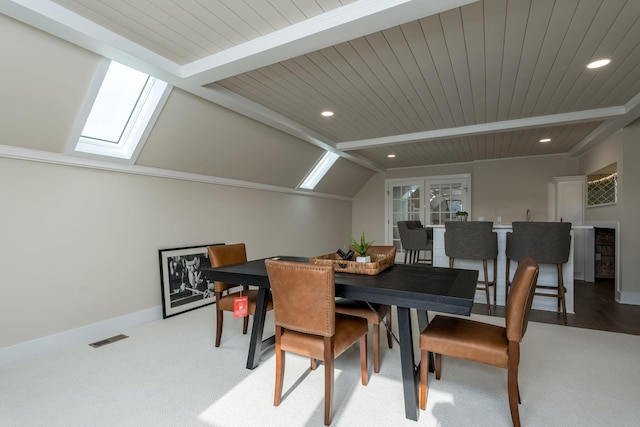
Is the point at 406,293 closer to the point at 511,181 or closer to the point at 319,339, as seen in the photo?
the point at 319,339

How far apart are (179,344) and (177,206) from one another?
161 cm

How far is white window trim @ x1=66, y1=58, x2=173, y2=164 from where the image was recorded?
2604 mm

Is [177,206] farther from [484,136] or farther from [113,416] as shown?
[484,136]

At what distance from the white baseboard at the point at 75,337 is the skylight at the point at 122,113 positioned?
1612mm

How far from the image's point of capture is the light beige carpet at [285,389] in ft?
5.75

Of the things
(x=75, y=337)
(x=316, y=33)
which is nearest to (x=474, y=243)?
(x=316, y=33)

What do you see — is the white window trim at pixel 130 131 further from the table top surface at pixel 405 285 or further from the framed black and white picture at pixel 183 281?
the table top surface at pixel 405 285

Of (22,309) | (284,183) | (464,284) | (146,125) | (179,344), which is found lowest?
(179,344)

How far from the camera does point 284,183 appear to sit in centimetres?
524

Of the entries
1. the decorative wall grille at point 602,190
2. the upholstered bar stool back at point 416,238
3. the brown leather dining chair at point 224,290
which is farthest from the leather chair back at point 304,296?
the decorative wall grille at point 602,190

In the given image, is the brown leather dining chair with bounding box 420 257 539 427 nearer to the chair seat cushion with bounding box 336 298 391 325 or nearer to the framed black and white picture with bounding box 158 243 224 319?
the chair seat cushion with bounding box 336 298 391 325

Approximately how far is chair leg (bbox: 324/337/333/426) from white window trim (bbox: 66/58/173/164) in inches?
99.3

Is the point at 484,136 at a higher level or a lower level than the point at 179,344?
higher

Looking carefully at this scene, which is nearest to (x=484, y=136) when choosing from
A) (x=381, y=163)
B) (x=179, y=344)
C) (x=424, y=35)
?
(x=381, y=163)
